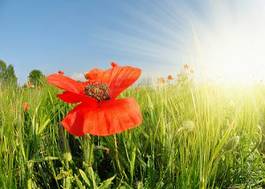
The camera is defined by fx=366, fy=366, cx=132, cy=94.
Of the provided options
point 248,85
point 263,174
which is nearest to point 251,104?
point 248,85

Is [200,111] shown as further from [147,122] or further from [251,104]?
[251,104]

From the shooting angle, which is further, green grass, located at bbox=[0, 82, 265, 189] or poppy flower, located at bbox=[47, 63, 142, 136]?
green grass, located at bbox=[0, 82, 265, 189]

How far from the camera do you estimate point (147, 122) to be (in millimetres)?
1240

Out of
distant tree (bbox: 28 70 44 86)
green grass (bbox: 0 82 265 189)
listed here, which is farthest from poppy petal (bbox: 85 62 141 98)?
distant tree (bbox: 28 70 44 86)

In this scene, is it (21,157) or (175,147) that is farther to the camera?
(175,147)

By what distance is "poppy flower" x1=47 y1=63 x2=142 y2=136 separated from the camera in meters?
0.65

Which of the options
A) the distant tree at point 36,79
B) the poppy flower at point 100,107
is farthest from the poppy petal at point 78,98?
the distant tree at point 36,79

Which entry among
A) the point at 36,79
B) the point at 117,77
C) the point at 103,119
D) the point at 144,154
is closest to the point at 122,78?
the point at 117,77

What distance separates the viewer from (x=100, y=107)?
0.70m

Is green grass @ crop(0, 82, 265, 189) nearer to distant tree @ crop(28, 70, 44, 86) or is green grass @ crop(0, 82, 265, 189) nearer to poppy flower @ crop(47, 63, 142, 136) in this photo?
poppy flower @ crop(47, 63, 142, 136)

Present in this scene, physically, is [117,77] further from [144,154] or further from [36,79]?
[36,79]

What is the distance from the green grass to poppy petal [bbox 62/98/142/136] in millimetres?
59

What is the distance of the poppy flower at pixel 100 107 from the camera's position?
654 mm

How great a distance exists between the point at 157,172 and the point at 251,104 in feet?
2.25
